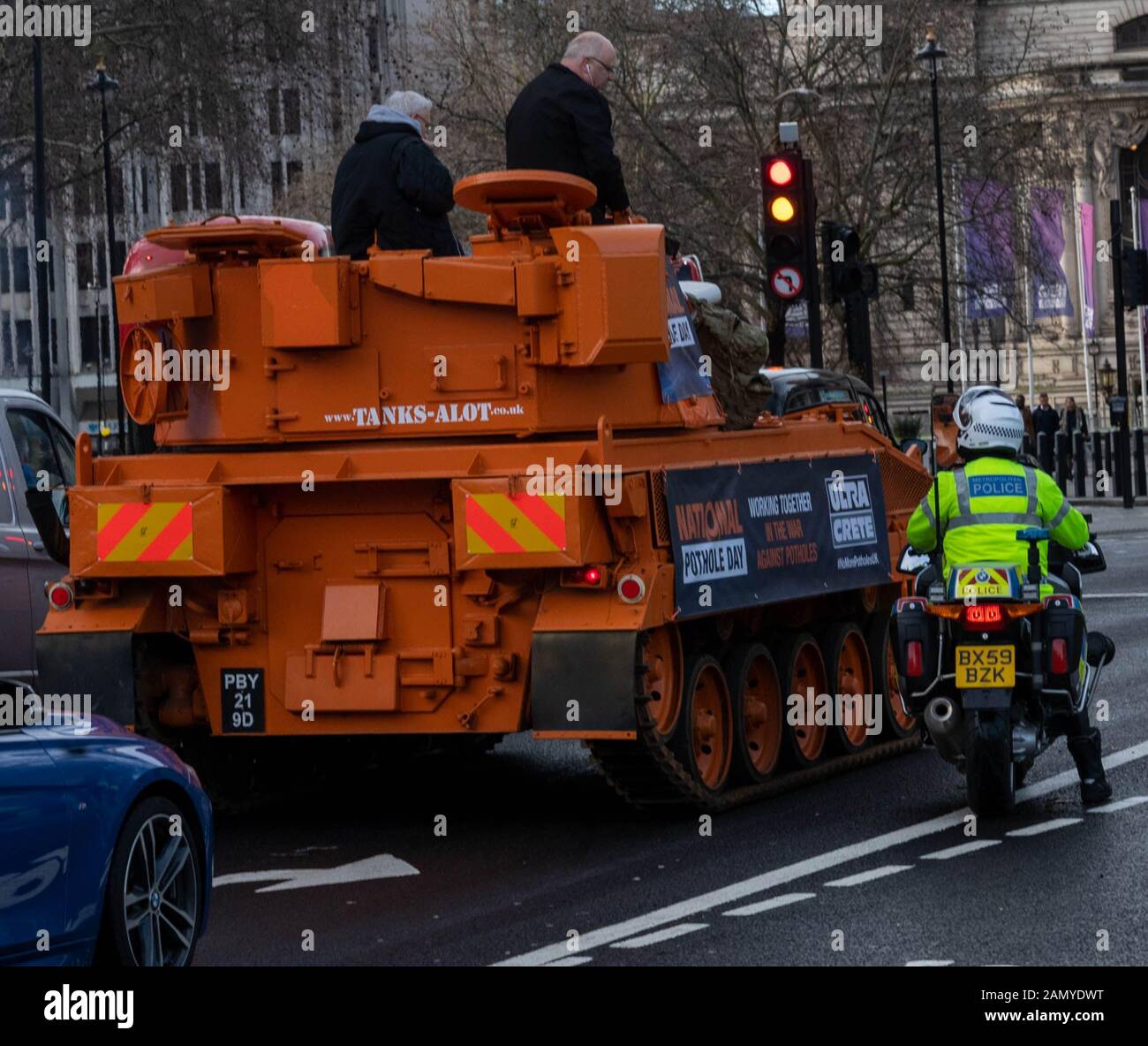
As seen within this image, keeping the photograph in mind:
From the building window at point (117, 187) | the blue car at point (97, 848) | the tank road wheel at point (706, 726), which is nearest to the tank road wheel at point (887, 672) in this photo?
the tank road wheel at point (706, 726)

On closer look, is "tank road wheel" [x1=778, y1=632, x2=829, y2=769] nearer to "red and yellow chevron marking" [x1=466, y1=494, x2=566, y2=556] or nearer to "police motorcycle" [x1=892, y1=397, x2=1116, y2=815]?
"police motorcycle" [x1=892, y1=397, x2=1116, y2=815]

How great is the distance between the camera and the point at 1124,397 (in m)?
40.8

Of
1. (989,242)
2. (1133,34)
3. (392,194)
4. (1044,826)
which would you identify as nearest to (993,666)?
(1044,826)

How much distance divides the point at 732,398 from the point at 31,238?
3037cm

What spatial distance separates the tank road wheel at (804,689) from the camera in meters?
12.8

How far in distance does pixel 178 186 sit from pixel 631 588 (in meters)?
35.0

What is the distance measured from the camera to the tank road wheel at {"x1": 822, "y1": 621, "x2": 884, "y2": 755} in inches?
527

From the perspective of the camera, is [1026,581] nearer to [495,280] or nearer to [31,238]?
[495,280]

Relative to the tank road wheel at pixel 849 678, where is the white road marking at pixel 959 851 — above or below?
below

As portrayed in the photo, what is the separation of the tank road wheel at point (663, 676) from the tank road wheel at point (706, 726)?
8cm

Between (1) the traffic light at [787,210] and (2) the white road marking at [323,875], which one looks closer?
(2) the white road marking at [323,875]

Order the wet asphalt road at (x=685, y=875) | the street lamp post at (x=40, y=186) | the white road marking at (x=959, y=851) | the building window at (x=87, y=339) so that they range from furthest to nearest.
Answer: the building window at (x=87, y=339)
the street lamp post at (x=40, y=186)
the white road marking at (x=959, y=851)
the wet asphalt road at (x=685, y=875)

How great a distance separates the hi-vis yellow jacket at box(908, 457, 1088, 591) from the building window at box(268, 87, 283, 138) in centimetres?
2803

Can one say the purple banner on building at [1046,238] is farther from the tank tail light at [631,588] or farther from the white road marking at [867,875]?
the white road marking at [867,875]
